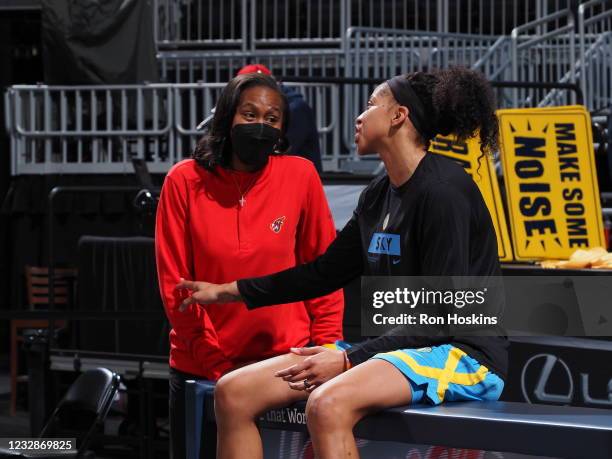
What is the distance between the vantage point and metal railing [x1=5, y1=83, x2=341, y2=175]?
38.6ft

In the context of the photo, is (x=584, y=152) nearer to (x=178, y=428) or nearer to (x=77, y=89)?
(x=178, y=428)

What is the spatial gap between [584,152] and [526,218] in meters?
0.55

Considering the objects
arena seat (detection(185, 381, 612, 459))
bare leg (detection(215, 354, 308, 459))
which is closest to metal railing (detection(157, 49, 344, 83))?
bare leg (detection(215, 354, 308, 459))

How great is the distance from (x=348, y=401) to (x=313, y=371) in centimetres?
20

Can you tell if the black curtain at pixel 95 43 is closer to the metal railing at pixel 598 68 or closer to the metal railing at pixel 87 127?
the metal railing at pixel 87 127

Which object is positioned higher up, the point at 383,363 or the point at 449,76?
the point at 449,76

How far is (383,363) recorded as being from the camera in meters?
3.18

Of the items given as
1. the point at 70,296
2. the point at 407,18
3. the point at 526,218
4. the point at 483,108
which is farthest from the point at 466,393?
the point at 407,18

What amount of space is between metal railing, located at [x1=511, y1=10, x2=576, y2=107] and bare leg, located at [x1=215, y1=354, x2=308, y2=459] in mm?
7634

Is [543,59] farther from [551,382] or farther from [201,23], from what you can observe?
[551,382]

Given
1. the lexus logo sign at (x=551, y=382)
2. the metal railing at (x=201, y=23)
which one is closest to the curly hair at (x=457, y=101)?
the lexus logo sign at (x=551, y=382)

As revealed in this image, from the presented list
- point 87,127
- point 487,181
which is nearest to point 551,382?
point 487,181

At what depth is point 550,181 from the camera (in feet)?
22.2

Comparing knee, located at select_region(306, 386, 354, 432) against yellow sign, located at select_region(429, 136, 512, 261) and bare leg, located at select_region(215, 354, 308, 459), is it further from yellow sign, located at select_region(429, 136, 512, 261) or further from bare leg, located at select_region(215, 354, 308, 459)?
yellow sign, located at select_region(429, 136, 512, 261)
